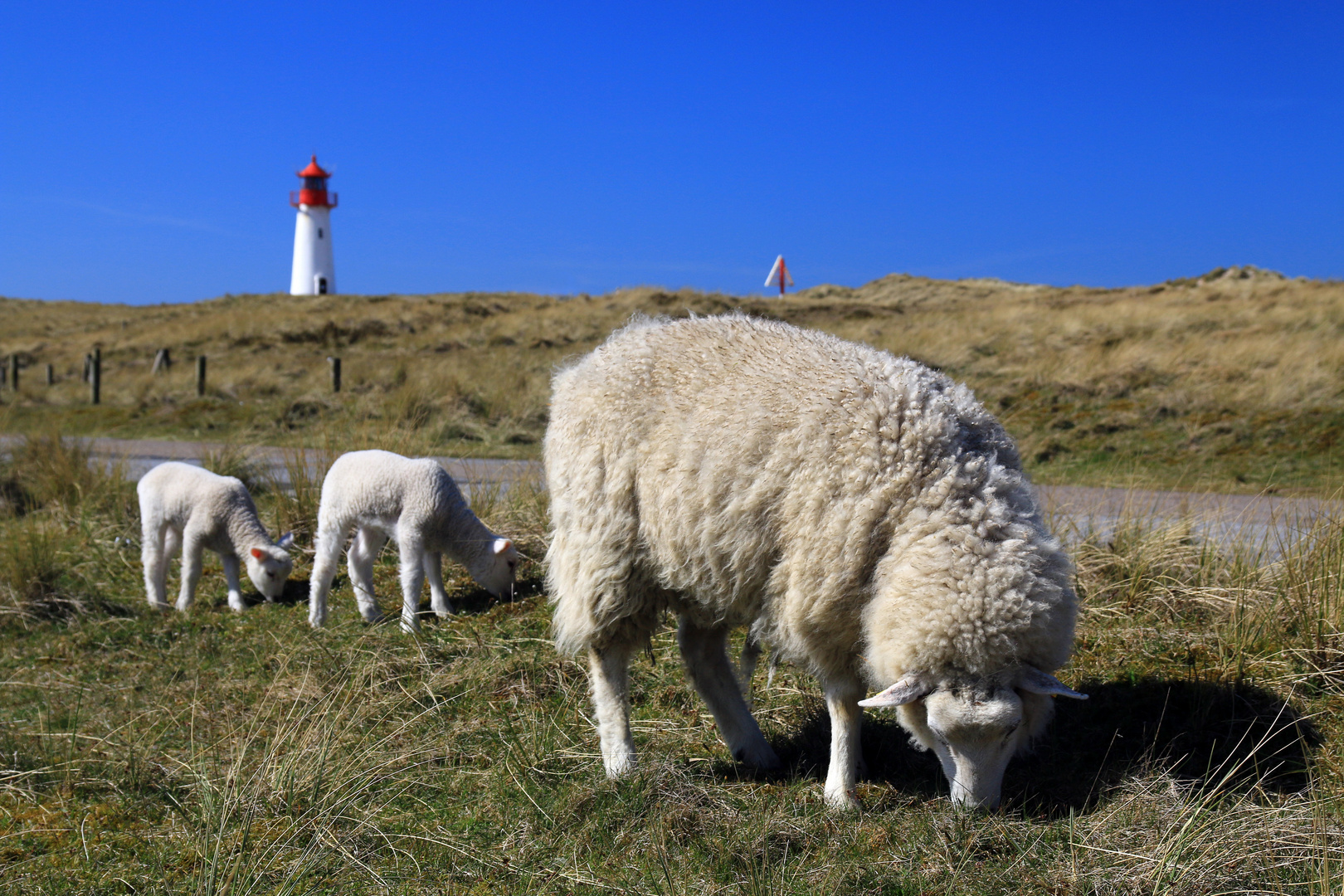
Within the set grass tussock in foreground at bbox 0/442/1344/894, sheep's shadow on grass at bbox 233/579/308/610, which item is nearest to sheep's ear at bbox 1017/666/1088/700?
grass tussock in foreground at bbox 0/442/1344/894

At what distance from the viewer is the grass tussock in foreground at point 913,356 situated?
11445mm

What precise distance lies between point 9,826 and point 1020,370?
15314 millimetres

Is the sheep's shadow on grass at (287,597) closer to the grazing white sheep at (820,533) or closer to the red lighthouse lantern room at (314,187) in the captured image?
the grazing white sheep at (820,533)

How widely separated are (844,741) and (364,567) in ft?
12.5

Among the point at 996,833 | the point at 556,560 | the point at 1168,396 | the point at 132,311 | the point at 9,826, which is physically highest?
the point at 132,311

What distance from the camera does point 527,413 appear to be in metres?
15.0

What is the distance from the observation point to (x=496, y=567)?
616cm

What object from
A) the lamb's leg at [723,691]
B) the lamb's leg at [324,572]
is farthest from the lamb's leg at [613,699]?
the lamb's leg at [324,572]

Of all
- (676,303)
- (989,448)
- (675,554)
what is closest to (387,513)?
(675,554)

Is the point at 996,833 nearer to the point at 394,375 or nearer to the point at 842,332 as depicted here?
the point at 394,375

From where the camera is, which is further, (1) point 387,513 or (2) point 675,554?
(1) point 387,513

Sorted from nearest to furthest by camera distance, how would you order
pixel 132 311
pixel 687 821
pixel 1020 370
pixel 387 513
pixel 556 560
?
pixel 687 821 → pixel 556 560 → pixel 387 513 → pixel 1020 370 → pixel 132 311

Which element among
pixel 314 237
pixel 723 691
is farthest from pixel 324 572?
pixel 314 237

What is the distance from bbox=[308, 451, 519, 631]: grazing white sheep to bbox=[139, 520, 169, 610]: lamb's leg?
1.55 metres
